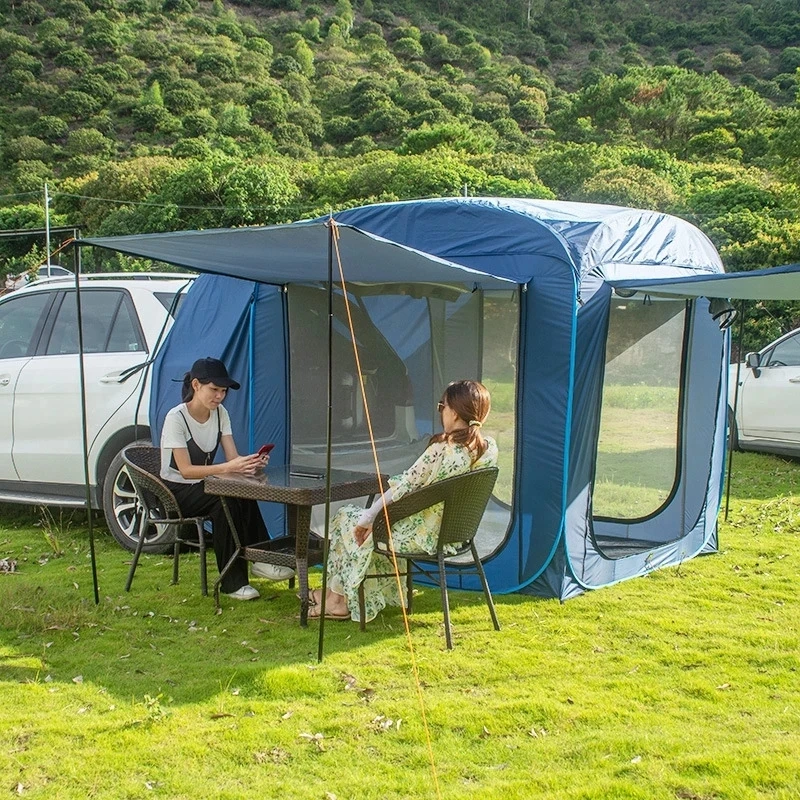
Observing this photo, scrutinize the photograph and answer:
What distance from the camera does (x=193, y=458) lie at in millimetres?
5699

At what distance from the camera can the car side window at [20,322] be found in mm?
7203

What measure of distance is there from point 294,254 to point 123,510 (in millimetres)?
2597

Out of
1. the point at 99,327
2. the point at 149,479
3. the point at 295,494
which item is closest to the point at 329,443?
the point at 295,494

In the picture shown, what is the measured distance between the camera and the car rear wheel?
6641 millimetres

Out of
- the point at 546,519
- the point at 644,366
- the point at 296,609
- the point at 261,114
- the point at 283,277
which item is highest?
the point at 261,114

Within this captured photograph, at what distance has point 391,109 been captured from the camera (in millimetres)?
54156

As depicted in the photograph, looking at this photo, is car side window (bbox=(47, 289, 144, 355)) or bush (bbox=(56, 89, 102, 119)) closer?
car side window (bbox=(47, 289, 144, 355))

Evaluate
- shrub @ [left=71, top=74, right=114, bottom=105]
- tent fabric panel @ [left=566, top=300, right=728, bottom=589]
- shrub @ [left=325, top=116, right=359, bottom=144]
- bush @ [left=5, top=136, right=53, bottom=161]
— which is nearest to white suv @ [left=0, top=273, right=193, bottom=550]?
tent fabric panel @ [left=566, top=300, right=728, bottom=589]

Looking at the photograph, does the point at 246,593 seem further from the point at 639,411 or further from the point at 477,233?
the point at 639,411

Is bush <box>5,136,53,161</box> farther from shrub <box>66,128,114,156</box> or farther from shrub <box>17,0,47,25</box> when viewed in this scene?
shrub <box>17,0,47,25</box>

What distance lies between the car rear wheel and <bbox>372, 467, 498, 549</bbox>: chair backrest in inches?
91.4

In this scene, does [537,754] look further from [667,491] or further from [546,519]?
[667,491]

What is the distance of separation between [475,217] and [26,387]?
335cm

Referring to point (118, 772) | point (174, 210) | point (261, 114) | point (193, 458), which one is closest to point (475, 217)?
point (193, 458)
